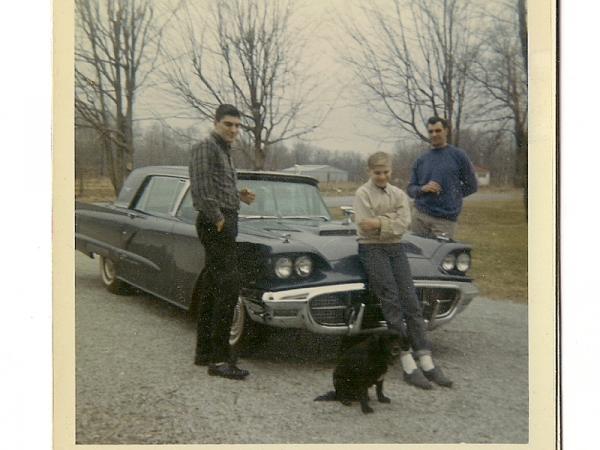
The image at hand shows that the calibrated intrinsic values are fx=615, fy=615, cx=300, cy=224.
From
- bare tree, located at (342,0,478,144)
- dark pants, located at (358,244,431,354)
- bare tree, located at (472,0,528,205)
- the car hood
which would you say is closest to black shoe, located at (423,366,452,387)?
dark pants, located at (358,244,431,354)

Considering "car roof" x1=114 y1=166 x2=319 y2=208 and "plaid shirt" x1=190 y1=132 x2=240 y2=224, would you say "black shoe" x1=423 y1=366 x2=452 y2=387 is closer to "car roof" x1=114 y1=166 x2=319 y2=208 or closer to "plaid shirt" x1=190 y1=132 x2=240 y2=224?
"car roof" x1=114 y1=166 x2=319 y2=208

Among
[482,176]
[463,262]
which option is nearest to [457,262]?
[463,262]

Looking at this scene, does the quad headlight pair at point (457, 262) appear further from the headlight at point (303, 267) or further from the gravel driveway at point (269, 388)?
the headlight at point (303, 267)

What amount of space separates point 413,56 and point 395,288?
4.05 ft

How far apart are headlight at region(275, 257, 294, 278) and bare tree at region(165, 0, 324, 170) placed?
514 millimetres

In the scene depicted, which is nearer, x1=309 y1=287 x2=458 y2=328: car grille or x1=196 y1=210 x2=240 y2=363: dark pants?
x1=309 y1=287 x2=458 y2=328: car grille

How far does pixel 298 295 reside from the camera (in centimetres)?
303

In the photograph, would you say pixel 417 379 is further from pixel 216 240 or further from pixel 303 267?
pixel 216 240

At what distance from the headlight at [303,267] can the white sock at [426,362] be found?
29.4 inches

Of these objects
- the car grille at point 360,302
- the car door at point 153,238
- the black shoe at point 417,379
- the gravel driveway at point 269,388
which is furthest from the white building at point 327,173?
the black shoe at point 417,379

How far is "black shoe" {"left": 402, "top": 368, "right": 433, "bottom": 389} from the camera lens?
3160 mm

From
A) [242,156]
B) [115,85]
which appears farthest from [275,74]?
[115,85]

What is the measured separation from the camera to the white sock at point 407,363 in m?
3.17
